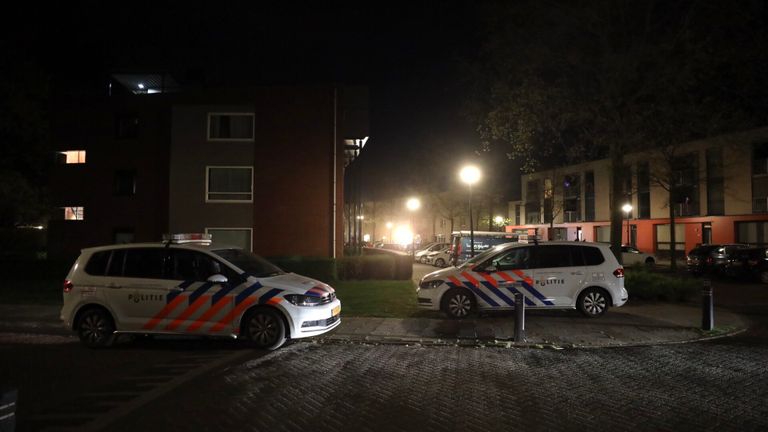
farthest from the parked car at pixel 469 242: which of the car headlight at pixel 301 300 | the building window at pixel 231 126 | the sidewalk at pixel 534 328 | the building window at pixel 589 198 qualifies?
the building window at pixel 589 198

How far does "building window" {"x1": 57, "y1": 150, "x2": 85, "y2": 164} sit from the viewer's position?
24.4m

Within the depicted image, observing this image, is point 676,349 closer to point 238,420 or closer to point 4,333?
point 238,420

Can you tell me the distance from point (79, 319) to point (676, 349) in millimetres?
9952

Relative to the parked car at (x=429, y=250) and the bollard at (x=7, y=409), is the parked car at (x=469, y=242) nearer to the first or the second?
the parked car at (x=429, y=250)

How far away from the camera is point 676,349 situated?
8586 millimetres

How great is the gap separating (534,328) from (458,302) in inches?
69.2

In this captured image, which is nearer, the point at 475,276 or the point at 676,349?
the point at 676,349

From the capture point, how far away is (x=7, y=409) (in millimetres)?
2312

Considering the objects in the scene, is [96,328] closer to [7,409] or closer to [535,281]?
[7,409]

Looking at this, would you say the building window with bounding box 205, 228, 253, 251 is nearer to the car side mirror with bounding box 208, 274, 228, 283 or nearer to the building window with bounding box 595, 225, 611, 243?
the car side mirror with bounding box 208, 274, 228, 283

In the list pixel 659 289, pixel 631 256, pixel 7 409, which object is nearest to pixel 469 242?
pixel 631 256

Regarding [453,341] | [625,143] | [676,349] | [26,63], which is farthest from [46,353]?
[26,63]

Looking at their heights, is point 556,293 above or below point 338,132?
Result: below

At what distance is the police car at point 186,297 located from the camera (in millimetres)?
8250
